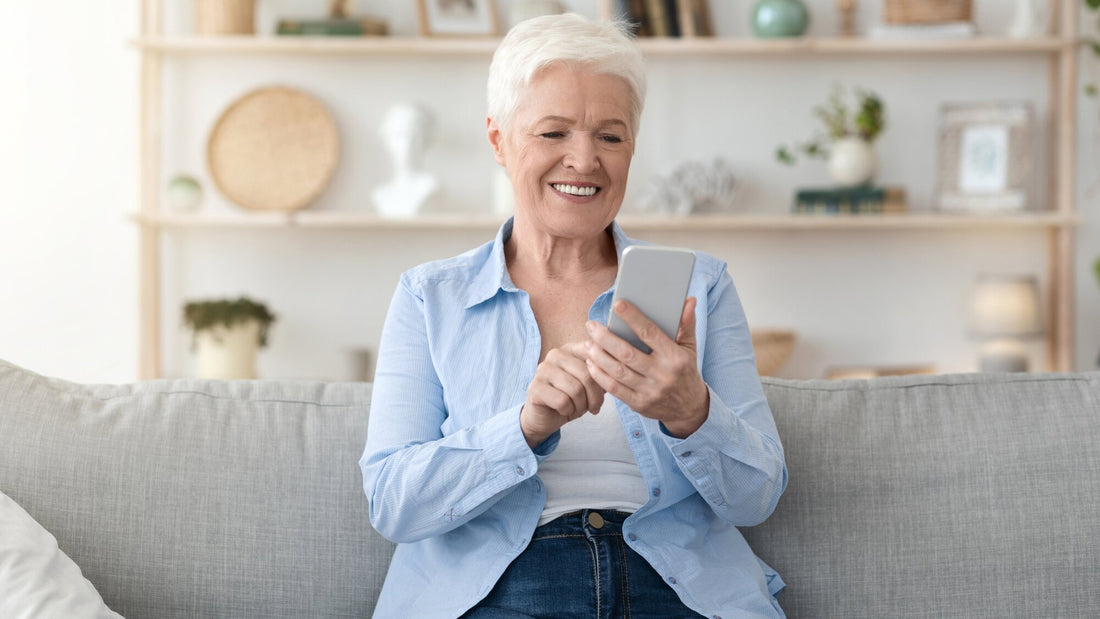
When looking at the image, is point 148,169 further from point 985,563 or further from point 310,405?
point 985,563

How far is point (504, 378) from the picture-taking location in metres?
1.33

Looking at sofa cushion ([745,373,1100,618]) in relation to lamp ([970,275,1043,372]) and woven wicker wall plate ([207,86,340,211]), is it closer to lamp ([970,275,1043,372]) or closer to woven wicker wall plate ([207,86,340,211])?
lamp ([970,275,1043,372])

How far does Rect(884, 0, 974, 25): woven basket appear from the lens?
317 cm

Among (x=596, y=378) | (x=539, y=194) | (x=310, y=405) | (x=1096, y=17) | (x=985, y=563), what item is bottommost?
(x=985, y=563)

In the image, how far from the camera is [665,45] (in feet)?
10.4

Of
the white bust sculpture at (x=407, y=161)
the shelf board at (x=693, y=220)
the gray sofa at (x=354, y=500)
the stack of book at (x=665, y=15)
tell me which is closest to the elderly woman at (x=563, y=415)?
the gray sofa at (x=354, y=500)

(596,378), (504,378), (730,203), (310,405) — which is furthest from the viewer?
(730,203)

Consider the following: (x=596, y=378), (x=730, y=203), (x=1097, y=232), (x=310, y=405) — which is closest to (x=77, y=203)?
(x=730, y=203)

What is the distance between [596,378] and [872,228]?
255 cm

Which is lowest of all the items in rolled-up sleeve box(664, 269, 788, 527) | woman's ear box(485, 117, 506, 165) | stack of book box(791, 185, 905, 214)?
rolled-up sleeve box(664, 269, 788, 527)

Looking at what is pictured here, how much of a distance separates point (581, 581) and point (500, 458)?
173 mm

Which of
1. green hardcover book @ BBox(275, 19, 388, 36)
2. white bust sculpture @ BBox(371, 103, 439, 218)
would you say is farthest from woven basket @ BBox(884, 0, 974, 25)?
green hardcover book @ BBox(275, 19, 388, 36)

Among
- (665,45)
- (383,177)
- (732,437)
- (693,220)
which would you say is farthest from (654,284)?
(383,177)

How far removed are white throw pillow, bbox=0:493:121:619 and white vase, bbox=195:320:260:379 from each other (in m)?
1.89
